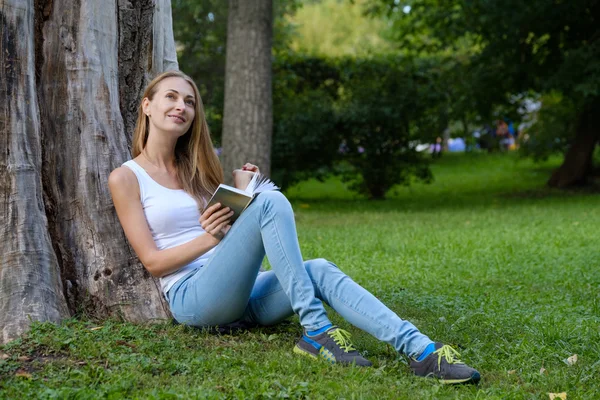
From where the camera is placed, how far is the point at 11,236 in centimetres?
423

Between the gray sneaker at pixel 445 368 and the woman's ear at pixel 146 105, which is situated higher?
the woman's ear at pixel 146 105

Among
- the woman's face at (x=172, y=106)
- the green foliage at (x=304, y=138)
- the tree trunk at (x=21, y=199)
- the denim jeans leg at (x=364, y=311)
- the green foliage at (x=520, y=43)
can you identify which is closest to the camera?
the denim jeans leg at (x=364, y=311)

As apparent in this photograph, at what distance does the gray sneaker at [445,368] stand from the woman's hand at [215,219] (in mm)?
1185

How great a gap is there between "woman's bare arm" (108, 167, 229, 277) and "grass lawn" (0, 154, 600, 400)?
400mm

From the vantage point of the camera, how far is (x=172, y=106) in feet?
14.8

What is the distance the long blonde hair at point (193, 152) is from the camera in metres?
4.58

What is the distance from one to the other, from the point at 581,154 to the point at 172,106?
14.0m

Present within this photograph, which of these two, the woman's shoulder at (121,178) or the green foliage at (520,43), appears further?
the green foliage at (520,43)

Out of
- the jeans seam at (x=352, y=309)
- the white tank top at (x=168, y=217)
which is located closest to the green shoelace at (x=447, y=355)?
the jeans seam at (x=352, y=309)

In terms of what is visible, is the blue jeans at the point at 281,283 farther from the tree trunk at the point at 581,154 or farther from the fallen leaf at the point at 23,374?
the tree trunk at the point at 581,154

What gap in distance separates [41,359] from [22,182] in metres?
0.97

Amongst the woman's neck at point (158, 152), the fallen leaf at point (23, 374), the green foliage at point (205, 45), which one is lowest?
the fallen leaf at point (23, 374)

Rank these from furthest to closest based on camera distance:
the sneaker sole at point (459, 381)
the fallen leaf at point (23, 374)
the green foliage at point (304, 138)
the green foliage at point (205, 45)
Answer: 1. the green foliage at point (205, 45)
2. the green foliage at point (304, 138)
3. the sneaker sole at point (459, 381)
4. the fallen leaf at point (23, 374)

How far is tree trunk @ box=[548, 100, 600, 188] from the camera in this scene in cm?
1656
